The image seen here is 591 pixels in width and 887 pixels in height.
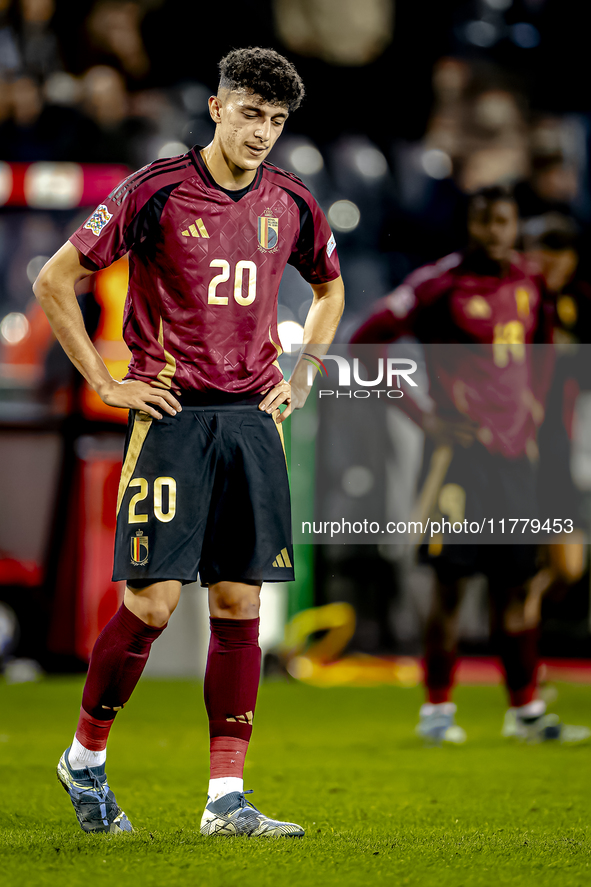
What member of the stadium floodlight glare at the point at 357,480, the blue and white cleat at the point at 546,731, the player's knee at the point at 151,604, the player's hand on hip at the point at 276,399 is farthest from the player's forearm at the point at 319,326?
the stadium floodlight glare at the point at 357,480

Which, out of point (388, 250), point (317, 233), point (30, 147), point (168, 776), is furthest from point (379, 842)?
point (30, 147)

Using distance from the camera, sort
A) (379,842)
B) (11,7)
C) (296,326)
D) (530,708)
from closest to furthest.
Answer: (379,842)
(296,326)
(530,708)
(11,7)

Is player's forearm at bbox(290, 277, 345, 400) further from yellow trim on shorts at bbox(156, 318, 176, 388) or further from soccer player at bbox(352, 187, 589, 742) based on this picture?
soccer player at bbox(352, 187, 589, 742)

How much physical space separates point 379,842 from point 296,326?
5.99 ft

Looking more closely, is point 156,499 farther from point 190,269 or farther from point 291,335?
point 291,335

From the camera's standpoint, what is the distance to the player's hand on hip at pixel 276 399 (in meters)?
2.31

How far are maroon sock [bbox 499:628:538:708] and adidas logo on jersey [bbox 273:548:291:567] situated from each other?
1.83 meters

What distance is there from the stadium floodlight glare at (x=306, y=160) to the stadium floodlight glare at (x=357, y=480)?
5.46 ft

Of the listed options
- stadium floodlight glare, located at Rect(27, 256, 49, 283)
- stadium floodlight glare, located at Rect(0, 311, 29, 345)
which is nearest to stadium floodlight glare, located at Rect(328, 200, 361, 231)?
stadium floodlight glare, located at Rect(27, 256, 49, 283)

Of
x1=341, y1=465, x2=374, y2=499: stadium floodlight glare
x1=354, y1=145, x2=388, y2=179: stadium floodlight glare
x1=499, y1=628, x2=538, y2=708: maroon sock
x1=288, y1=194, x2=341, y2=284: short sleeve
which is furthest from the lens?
x1=354, y1=145, x2=388, y2=179: stadium floodlight glare

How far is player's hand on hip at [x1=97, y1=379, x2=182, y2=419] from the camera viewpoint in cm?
221

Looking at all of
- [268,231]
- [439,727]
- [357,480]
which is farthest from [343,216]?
[268,231]

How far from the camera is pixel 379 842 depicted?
2168 millimetres

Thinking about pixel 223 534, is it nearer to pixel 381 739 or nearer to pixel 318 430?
pixel 381 739
